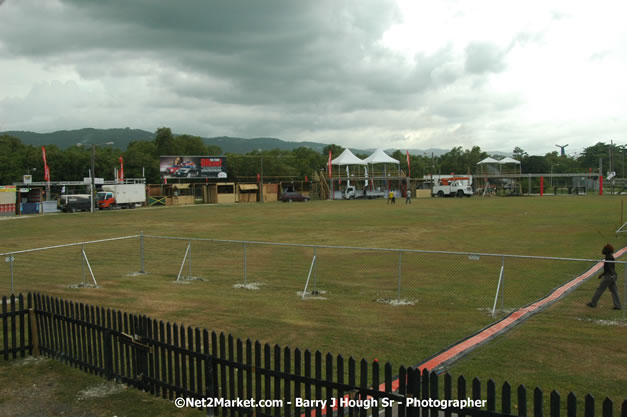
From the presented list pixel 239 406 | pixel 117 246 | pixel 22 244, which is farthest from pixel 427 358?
pixel 22 244

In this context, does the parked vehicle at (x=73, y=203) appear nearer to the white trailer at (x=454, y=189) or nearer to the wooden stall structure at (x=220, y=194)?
the wooden stall structure at (x=220, y=194)

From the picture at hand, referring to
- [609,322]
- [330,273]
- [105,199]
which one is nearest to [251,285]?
[330,273]

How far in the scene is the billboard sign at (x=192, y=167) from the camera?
283ft

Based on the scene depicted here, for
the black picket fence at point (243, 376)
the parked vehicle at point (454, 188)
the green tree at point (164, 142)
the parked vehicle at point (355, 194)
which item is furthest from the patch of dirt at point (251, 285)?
the green tree at point (164, 142)

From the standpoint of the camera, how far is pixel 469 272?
50.5 ft

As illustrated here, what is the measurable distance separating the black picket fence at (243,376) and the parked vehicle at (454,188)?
7397 centimetres

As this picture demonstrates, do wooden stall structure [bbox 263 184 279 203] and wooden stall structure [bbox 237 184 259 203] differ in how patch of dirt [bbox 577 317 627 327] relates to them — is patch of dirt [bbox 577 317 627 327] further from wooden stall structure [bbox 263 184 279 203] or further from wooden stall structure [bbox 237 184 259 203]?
wooden stall structure [bbox 263 184 279 203]

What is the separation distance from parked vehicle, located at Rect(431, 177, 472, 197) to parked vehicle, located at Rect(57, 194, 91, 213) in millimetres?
51474

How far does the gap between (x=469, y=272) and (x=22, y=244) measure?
2203 centimetres

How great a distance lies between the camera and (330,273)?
15.9 metres

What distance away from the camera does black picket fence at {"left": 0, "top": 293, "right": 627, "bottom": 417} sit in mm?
4422

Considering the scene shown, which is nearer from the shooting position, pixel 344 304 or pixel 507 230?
pixel 344 304

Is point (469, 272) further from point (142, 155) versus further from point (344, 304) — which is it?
point (142, 155)

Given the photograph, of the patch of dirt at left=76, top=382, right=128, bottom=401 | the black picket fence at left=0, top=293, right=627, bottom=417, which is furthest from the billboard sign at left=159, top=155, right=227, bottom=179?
the patch of dirt at left=76, top=382, right=128, bottom=401
